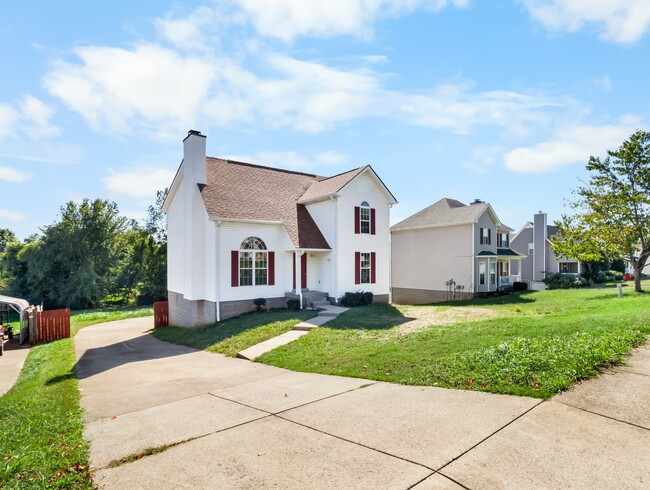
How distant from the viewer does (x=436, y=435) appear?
4605mm

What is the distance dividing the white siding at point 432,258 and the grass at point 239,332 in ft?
49.5

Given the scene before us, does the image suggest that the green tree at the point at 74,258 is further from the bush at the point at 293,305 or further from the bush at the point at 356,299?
the bush at the point at 356,299

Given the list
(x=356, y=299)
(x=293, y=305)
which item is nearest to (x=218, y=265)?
(x=293, y=305)

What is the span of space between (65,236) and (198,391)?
43932 millimetres

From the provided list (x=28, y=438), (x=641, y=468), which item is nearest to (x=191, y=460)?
(x=28, y=438)

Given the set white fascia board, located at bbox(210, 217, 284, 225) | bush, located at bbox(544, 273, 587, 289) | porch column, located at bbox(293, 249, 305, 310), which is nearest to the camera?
white fascia board, located at bbox(210, 217, 284, 225)

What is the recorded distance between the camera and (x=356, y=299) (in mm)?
20250

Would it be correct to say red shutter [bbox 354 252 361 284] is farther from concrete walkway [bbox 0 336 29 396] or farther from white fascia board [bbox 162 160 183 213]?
concrete walkway [bbox 0 336 29 396]

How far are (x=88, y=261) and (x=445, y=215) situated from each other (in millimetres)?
37953

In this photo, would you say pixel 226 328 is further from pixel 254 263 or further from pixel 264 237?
pixel 264 237

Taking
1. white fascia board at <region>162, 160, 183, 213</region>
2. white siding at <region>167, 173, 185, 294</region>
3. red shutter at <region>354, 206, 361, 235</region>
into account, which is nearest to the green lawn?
red shutter at <region>354, 206, 361, 235</region>

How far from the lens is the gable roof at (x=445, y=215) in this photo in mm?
28625

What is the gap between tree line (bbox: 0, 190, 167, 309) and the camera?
42.6 m

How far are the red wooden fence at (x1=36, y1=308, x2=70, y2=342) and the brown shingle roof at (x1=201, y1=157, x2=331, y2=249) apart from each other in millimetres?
10071
